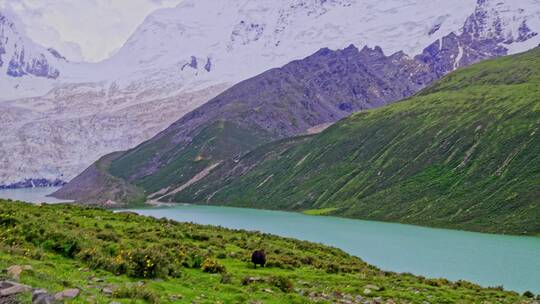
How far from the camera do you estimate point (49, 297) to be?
671 inches

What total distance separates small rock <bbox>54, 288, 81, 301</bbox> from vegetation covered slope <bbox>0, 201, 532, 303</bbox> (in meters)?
0.25

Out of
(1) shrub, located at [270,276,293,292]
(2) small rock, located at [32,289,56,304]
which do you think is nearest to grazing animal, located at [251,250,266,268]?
(1) shrub, located at [270,276,293,292]

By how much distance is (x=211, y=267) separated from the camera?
28875 millimetres

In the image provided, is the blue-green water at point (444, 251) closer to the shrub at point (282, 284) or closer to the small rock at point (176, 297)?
the shrub at point (282, 284)

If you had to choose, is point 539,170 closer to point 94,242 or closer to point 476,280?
point 476,280

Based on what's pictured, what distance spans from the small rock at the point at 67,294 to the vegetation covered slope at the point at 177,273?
0.81 ft

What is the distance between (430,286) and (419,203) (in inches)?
5102

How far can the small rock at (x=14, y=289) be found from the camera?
1724cm

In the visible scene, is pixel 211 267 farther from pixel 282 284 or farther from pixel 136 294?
pixel 136 294

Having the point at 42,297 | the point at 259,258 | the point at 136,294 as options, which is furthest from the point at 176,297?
→ the point at 259,258

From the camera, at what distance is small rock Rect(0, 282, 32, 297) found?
1724 centimetres

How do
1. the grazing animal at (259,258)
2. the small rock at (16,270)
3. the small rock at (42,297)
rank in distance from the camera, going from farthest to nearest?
the grazing animal at (259,258), the small rock at (16,270), the small rock at (42,297)

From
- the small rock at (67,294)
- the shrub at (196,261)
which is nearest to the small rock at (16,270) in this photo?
the small rock at (67,294)

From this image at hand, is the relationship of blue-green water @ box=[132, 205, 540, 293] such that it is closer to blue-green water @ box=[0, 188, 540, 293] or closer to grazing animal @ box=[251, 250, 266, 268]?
blue-green water @ box=[0, 188, 540, 293]
